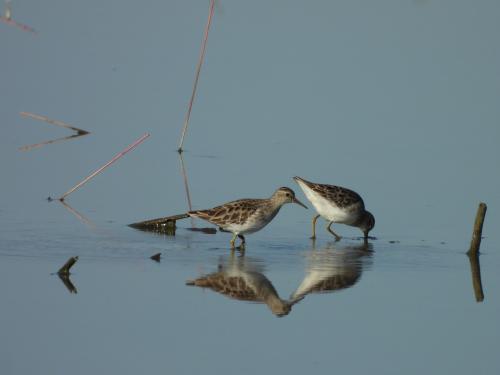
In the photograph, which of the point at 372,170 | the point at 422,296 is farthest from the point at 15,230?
the point at 372,170

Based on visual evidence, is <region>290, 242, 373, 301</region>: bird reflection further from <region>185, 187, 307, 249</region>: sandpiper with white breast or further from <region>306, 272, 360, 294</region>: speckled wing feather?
<region>185, 187, 307, 249</region>: sandpiper with white breast

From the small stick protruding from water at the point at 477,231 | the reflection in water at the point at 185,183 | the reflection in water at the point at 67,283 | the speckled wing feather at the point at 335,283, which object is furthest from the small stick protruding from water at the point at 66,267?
the small stick protruding from water at the point at 477,231

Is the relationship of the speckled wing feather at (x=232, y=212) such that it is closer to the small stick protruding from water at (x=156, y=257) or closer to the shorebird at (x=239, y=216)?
the shorebird at (x=239, y=216)

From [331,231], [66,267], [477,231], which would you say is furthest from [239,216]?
[66,267]

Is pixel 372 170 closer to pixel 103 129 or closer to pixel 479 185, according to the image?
pixel 479 185

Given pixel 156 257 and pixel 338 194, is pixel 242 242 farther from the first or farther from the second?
pixel 338 194

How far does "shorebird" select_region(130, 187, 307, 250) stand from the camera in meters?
15.2

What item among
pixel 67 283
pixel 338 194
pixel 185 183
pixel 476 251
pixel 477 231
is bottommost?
pixel 67 283

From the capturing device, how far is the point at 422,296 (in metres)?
12.9

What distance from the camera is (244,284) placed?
1280cm

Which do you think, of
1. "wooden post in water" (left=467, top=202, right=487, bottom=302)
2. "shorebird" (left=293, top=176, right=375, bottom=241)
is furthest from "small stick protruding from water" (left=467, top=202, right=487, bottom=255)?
"shorebird" (left=293, top=176, right=375, bottom=241)

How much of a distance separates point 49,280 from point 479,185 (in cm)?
→ 915

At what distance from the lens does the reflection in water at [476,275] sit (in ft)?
43.1

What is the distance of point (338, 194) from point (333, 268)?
10.9 ft
